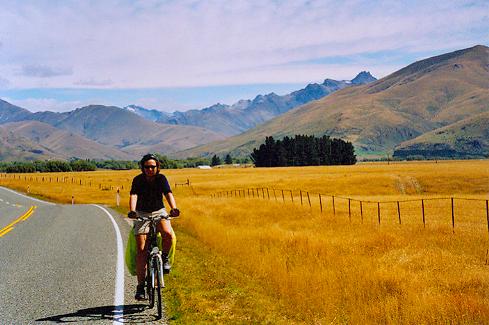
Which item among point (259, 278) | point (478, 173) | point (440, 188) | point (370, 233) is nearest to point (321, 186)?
point (440, 188)

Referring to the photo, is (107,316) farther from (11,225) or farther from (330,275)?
(11,225)

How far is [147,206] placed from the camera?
8.83 m

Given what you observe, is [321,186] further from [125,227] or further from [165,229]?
[165,229]

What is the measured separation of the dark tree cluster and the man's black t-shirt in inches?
5380

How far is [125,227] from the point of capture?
20.8 metres

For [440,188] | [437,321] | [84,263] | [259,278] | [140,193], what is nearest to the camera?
[437,321]

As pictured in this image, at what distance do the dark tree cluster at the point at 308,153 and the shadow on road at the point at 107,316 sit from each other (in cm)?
13706

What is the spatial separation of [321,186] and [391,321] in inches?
2213

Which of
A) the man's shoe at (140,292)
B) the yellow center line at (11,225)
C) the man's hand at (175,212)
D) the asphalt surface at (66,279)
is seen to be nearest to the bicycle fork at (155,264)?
the man's shoe at (140,292)

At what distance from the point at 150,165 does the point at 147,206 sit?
805mm

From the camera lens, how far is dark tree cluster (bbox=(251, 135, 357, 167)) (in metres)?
145

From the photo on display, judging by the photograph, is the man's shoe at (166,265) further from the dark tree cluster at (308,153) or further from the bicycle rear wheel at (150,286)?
the dark tree cluster at (308,153)

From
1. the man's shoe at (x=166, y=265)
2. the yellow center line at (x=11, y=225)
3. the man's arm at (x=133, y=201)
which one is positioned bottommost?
the yellow center line at (x=11, y=225)

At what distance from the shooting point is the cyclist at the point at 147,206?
8.55 metres
